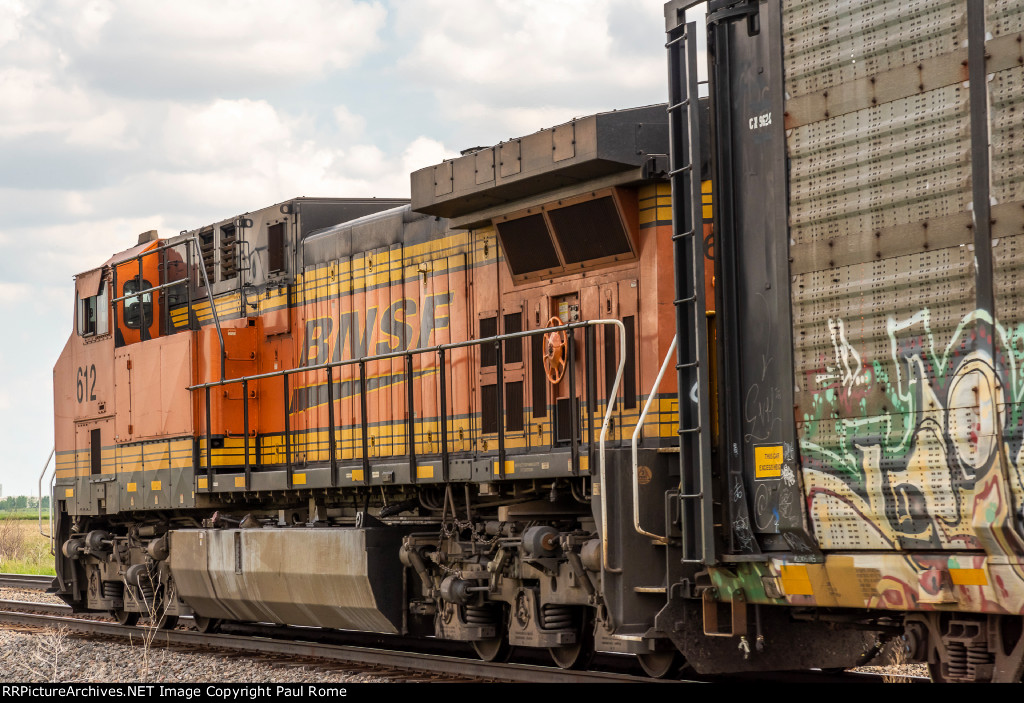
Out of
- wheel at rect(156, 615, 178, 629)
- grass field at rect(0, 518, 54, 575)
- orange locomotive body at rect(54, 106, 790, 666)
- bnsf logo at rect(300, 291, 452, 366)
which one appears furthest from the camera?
grass field at rect(0, 518, 54, 575)

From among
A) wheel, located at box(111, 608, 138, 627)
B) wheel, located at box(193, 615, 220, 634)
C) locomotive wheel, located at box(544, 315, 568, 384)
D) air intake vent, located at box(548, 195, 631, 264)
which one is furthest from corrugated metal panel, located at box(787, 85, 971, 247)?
wheel, located at box(111, 608, 138, 627)

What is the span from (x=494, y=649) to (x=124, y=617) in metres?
6.52

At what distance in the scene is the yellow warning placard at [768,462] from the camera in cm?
747

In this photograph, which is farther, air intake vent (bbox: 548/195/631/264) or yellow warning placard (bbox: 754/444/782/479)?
air intake vent (bbox: 548/195/631/264)

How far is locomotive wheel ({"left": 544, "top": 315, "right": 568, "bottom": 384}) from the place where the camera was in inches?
Result: 390

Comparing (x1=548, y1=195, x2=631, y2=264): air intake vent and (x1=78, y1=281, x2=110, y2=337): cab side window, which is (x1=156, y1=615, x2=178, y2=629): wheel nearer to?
(x1=78, y1=281, x2=110, y2=337): cab side window

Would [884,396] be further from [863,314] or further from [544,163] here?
[544,163]

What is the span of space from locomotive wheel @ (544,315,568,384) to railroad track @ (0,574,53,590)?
565 inches

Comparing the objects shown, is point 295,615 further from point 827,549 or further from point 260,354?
point 827,549

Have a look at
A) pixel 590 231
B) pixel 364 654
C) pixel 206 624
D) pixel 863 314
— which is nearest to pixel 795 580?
pixel 863 314

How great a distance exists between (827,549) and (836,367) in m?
1.03

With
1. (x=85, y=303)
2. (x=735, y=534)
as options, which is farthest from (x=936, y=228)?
(x=85, y=303)

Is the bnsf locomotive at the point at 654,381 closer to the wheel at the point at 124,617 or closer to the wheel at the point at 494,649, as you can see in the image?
the wheel at the point at 494,649

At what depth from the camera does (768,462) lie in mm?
7539
